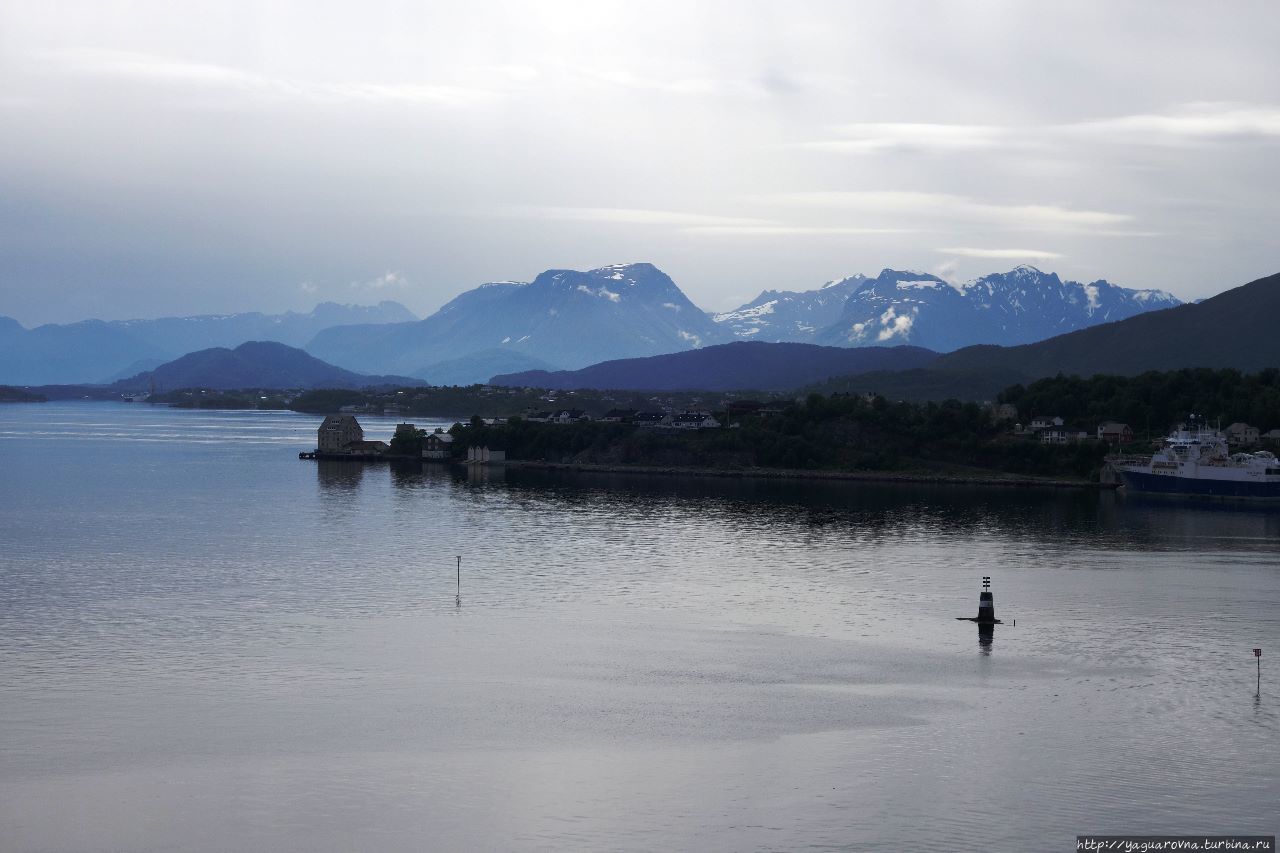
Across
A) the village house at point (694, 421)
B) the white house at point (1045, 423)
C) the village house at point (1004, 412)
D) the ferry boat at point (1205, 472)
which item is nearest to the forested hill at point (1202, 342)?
the village house at point (1004, 412)

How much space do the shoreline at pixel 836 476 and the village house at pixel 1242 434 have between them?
13.4 metres

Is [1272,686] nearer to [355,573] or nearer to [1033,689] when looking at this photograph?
[1033,689]

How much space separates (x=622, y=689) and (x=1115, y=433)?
71.9 m

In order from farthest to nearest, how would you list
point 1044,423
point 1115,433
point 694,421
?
point 694,421, point 1044,423, point 1115,433

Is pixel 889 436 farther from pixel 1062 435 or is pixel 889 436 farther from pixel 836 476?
pixel 1062 435

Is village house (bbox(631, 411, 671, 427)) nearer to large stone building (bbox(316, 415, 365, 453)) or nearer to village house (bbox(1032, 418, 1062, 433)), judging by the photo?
large stone building (bbox(316, 415, 365, 453))

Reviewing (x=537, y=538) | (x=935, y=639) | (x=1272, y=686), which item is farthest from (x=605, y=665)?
(x=537, y=538)

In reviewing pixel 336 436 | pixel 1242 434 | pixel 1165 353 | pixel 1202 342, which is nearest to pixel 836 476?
pixel 1242 434

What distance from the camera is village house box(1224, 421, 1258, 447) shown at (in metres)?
83.6

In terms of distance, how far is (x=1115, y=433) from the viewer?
88312 mm

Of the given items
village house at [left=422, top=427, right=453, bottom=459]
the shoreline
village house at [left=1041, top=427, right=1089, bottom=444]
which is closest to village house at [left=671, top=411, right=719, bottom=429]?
the shoreline

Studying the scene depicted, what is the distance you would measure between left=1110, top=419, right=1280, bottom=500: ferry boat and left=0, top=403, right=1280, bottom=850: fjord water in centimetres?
2031

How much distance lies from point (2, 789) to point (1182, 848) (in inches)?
625

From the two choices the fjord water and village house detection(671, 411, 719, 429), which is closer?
the fjord water
